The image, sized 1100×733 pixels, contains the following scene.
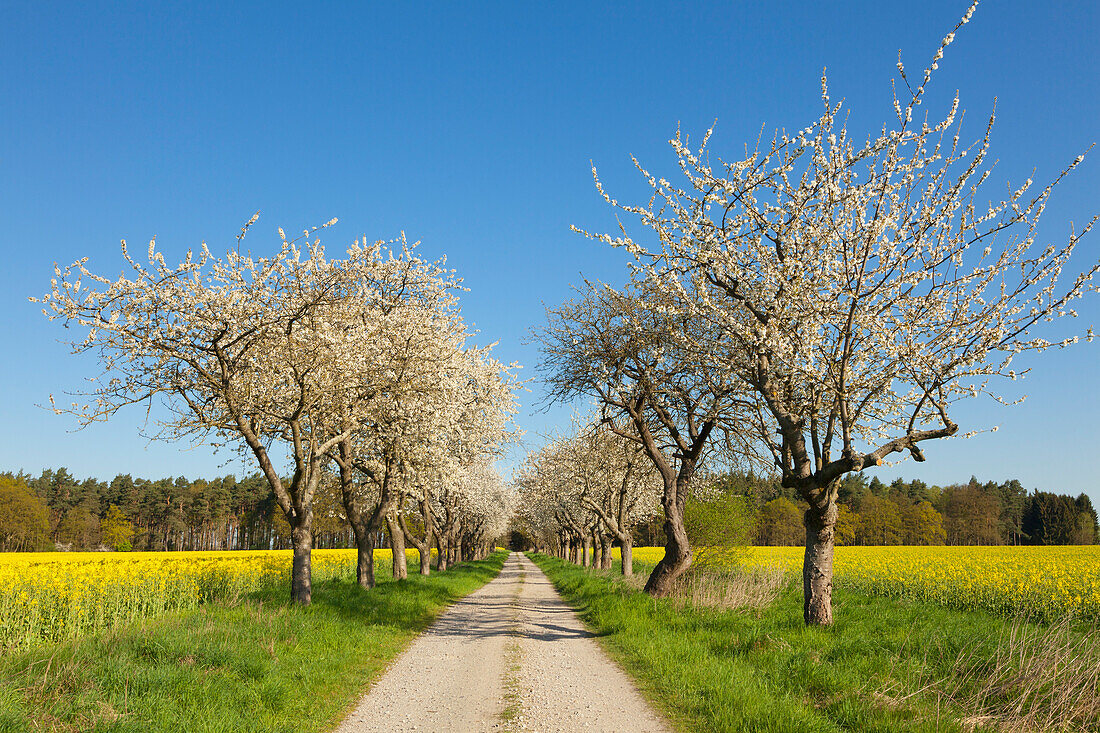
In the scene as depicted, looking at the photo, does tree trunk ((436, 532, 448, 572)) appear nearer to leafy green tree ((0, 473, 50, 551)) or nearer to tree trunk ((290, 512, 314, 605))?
tree trunk ((290, 512, 314, 605))

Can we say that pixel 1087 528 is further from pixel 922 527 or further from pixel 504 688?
pixel 504 688

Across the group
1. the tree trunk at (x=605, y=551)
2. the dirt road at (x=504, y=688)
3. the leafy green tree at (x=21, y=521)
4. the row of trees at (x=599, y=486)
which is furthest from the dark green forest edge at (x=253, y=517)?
the dirt road at (x=504, y=688)

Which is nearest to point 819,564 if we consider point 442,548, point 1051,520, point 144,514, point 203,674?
point 203,674

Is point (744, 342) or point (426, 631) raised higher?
point (744, 342)

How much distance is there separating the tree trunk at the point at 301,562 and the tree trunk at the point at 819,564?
461 inches

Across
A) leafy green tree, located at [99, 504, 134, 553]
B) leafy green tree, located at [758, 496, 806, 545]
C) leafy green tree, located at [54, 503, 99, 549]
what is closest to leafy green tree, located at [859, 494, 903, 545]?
leafy green tree, located at [758, 496, 806, 545]

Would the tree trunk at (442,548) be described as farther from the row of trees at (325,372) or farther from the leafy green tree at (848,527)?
the leafy green tree at (848,527)

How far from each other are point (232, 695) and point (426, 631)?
318 inches

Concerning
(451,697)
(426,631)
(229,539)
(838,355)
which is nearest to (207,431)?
(426,631)

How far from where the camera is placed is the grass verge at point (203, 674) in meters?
Result: 6.49

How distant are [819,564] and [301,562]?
40.5ft

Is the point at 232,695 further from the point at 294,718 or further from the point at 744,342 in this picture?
the point at 744,342

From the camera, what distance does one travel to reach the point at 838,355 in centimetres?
1059

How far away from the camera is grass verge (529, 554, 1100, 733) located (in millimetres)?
7031
